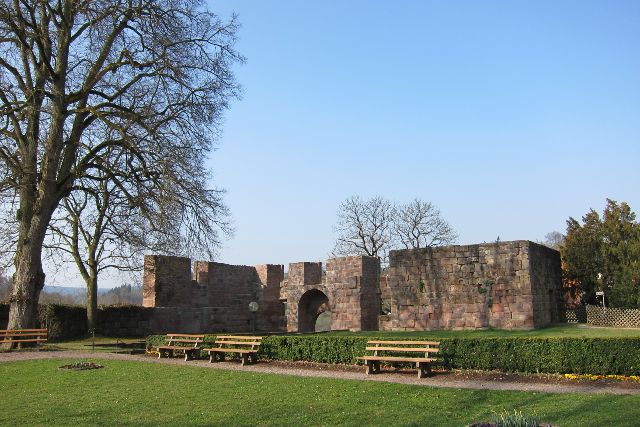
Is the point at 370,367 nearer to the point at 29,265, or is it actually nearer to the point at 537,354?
the point at 537,354

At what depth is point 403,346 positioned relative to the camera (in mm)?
13008

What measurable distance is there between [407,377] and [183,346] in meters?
7.45

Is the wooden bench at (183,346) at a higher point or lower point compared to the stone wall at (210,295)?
lower

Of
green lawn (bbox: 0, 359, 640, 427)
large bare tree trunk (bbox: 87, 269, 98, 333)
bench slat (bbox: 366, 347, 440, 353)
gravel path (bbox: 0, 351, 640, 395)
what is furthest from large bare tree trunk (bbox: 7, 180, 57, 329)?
bench slat (bbox: 366, 347, 440, 353)

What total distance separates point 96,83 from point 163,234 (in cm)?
545

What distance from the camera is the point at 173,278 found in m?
26.9

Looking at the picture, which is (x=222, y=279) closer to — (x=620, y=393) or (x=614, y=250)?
(x=614, y=250)

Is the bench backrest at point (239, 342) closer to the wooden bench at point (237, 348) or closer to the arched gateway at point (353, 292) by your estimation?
the wooden bench at point (237, 348)

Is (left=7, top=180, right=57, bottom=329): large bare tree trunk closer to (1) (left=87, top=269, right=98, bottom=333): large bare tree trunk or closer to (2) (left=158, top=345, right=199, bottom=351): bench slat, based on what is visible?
(1) (left=87, top=269, right=98, bottom=333): large bare tree trunk

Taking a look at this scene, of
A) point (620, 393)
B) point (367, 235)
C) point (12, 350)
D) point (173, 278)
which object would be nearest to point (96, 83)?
point (12, 350)

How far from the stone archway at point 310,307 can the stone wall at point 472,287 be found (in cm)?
841

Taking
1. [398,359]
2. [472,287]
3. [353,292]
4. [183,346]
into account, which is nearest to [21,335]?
[183,346]

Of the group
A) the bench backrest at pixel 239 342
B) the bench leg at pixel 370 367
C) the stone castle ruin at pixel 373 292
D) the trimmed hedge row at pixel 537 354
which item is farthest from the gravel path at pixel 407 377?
the stone castle ruin at pixel 373 292

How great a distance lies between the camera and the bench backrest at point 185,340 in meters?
16.0
